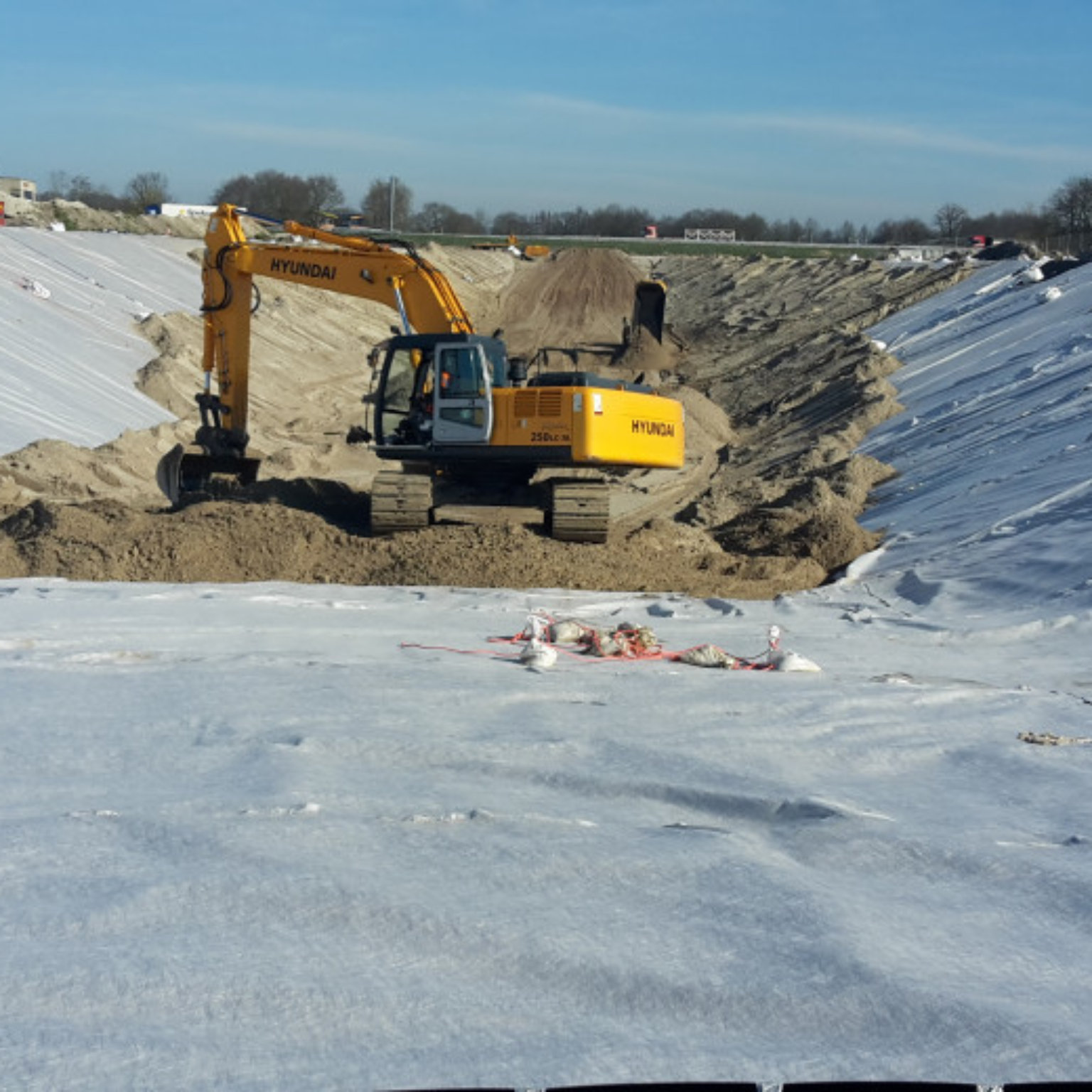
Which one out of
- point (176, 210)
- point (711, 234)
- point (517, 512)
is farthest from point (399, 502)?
point (711, 234)

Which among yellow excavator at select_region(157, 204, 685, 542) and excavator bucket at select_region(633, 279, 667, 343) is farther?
excavator bucket at select_region(633, 279, 667, 343)

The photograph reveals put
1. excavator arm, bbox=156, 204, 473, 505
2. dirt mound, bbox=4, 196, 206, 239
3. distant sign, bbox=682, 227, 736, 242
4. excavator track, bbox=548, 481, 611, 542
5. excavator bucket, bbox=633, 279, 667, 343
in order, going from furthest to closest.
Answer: distant sign, bbox=682, 227, 736, 242 < dirt mound, bbox=4, 196, 206, 239 < excavator bucket, bbox=633, 279, 667, 343 < excavator arm, bbox=156, 204, 473, 505 < excavator track, bbox=548, 481, 611, 542

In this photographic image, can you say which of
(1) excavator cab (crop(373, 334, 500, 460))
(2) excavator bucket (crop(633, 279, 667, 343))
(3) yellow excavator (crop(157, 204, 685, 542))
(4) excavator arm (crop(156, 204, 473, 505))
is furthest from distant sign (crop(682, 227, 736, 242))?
(1) excavator cab (crop(373, 334, 500, 460))

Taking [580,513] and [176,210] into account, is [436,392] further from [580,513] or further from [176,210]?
[176,210]

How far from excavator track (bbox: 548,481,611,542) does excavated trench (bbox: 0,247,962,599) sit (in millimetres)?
210

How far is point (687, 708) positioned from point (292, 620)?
11.2ft

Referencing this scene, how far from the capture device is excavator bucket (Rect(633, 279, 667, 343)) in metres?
35.9

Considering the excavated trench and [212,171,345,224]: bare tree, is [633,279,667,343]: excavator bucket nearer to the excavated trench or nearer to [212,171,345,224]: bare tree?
the excavated trench

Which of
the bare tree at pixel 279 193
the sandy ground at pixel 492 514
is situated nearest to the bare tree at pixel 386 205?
the bare tree at pixel 279 193

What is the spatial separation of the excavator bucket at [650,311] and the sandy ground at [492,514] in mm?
464

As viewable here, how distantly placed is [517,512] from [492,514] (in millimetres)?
254

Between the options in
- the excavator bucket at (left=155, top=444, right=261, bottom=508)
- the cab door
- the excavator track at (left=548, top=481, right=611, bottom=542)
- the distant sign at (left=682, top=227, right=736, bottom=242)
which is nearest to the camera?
the excavator track at (left=548, top=481, right=611, bottom=542)

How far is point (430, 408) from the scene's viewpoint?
44.3ft

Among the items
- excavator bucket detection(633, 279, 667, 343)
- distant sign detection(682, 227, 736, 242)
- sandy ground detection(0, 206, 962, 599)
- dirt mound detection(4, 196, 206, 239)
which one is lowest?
sandy ground detection(0, 206, 962, 599)
